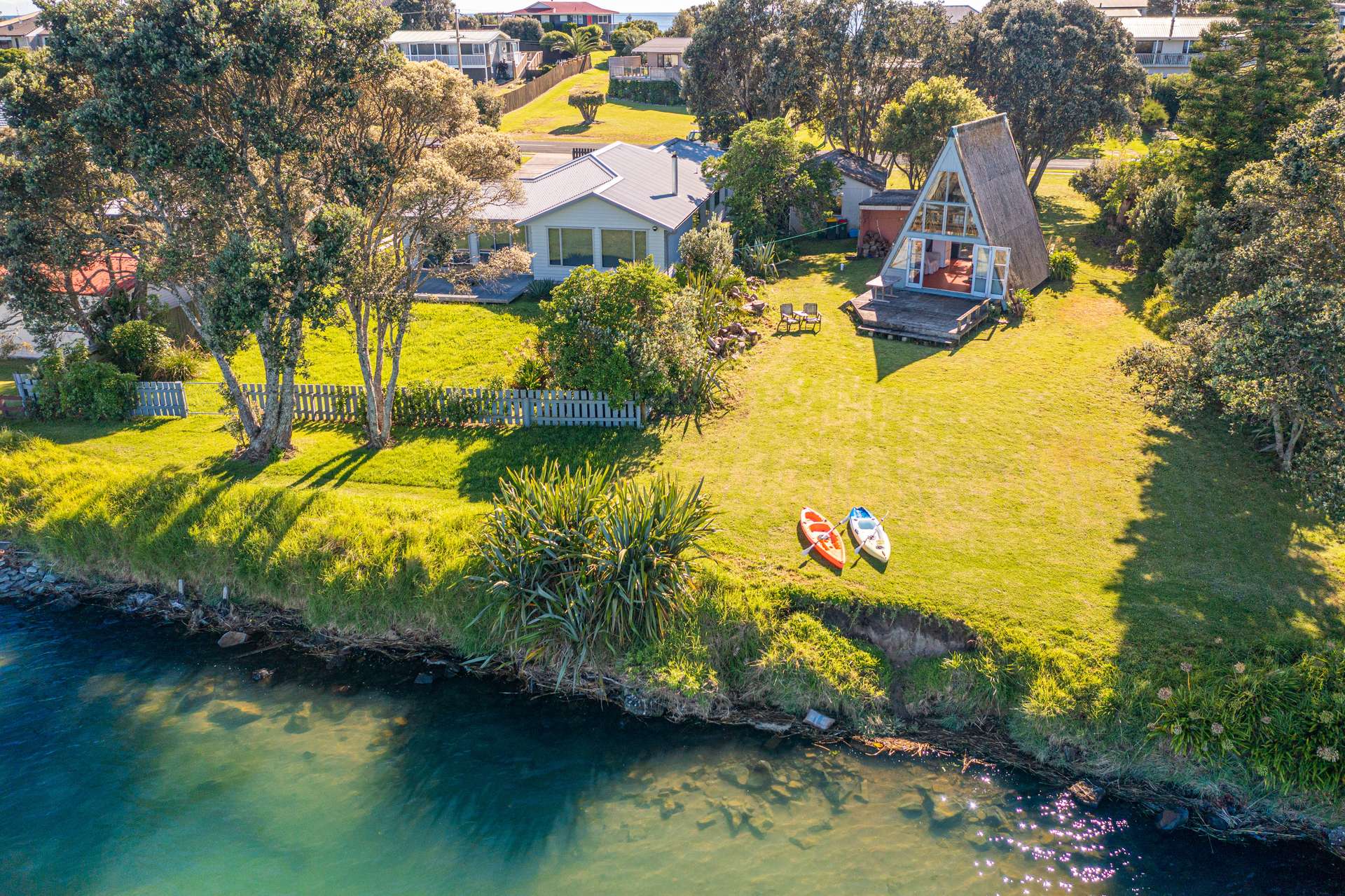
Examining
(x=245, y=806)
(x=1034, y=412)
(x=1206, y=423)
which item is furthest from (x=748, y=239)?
(x=245, y=806)

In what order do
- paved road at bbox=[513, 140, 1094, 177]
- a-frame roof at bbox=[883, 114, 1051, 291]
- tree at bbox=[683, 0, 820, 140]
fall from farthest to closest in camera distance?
paved road at bbox=[513, 140, 1094, 177]
tree at bbox=[683, 0, 820, 140]
a-frame roof at bbox=[883, 114, 1051, 291]

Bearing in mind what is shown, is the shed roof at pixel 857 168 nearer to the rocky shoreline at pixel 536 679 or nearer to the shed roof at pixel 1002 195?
the shed roof at pixel 1002 195

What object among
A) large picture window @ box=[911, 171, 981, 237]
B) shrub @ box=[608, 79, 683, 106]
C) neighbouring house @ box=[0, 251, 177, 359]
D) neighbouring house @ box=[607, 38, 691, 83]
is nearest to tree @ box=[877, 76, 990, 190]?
large picture window @ box=[911, 171, 981, 237]

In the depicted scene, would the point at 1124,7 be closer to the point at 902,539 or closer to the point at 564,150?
the point at 564,150

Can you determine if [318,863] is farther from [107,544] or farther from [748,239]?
[748,239]

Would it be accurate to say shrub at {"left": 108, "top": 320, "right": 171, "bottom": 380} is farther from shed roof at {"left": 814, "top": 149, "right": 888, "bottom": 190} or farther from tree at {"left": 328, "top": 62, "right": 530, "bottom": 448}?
shed roof at {"left": 814, "top": 149, "right": 888, "bottom": 190}

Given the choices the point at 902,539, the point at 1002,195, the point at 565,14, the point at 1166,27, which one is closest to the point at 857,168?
the point at 1002,195
